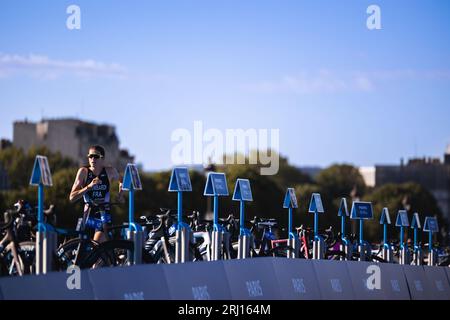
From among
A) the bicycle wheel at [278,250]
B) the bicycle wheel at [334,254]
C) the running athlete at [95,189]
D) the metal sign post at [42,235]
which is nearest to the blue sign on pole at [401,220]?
the bicycle wheel at [334,254]

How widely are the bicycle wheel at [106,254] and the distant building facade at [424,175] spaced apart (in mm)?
163581

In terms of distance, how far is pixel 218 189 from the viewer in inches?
681

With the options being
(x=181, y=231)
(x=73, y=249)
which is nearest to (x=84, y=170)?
(x=181, y=231)

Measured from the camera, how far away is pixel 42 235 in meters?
12.8

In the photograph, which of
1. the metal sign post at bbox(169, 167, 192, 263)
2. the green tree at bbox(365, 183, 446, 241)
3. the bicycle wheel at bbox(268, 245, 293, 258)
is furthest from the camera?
the green tree at bbox(365, 183, 446, 241)

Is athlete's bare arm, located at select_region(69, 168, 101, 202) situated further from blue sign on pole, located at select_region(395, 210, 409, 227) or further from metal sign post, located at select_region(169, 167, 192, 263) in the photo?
blue sign on pole, located at select_region(395, 210, 409, 227)

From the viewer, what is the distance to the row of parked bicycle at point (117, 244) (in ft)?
44.2

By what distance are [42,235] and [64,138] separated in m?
144

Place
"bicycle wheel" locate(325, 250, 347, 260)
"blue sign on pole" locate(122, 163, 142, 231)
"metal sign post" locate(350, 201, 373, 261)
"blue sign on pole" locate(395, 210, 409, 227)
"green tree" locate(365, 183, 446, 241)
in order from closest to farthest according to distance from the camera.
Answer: "blue sign on pole" locate(122, 163, 142, 231)
"bicycle wheel" locate(325, 250, 347, 260)
"metal sign post" locate(350, 201, 373, 261)
"blue sign on pole" locate(395, 210, 409, 227)
"green tree" locate(365, 183, 446, 241)

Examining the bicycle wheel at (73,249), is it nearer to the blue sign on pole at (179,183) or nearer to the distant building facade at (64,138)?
the blue sign on pole at (179,183)

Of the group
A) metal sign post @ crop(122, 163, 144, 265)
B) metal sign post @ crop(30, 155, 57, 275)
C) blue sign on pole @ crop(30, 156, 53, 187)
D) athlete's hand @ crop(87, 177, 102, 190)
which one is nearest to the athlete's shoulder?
athlete's hand @ crop(87, 177, 102, 190)

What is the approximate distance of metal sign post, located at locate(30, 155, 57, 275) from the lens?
41.4ft

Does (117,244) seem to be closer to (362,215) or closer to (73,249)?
(73,249)
